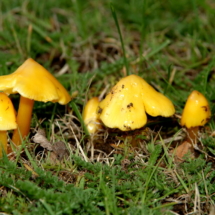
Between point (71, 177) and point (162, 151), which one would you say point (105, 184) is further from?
point (162, 151)

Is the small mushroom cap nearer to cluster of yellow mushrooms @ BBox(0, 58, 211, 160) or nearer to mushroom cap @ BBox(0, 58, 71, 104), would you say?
cluster of yellow mushrooms @ BBox(0, 58, 211, 160)

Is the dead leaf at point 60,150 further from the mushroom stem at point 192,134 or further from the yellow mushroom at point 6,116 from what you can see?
the mushroom stem at point 192,134

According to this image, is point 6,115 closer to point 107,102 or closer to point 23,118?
point 23,118

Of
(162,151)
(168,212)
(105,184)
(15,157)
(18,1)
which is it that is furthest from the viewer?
(18,1)

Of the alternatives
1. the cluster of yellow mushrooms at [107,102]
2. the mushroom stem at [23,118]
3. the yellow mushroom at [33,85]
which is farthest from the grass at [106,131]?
the yellow mushroom at [33,85]

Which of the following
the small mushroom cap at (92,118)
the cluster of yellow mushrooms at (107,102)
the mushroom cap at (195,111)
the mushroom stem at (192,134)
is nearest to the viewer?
the cluster of yellow mushrooms at (107,102)

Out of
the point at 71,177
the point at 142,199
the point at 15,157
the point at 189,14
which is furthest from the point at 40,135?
the point at 189,14

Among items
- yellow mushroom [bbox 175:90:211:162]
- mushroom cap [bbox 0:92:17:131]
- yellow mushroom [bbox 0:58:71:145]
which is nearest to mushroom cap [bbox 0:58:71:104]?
yellow mushroom [bbox 0:58:71:145]
